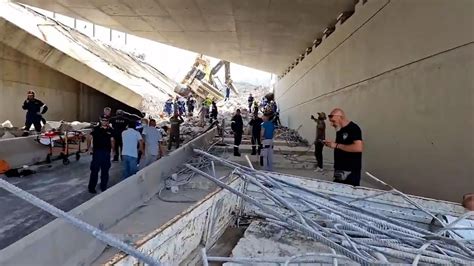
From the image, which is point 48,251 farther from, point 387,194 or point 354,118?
point 354,118

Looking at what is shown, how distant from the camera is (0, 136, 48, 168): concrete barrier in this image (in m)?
11.1

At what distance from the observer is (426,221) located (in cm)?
566

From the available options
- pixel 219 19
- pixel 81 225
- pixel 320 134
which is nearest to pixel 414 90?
pixel 320 134

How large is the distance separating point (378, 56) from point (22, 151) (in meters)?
9.18

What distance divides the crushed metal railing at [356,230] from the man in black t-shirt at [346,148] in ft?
2.37

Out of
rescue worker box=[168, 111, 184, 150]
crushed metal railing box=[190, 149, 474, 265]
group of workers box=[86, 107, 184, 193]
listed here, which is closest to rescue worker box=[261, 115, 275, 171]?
group of workers box=[86, 107, 184, 193]

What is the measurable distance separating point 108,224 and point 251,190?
6.69 feet

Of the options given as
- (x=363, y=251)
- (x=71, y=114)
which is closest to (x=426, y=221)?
(x=363, y=251)

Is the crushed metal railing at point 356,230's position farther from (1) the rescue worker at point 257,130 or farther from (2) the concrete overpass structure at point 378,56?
(1) the rescue worker at point 257,130

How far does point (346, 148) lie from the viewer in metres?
6.39

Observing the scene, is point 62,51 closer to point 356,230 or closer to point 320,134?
point 320,134

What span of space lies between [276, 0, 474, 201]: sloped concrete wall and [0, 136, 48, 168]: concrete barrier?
28.5ft

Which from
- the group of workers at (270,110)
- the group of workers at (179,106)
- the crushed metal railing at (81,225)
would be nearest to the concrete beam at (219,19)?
the group of workers at (270,110)

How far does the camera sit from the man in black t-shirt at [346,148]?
6.37 m
